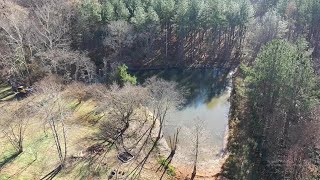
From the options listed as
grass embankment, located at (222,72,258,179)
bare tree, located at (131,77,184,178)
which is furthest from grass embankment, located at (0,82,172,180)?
grass embankment, located at (222,72,258,179)

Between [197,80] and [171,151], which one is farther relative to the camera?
[197,80]

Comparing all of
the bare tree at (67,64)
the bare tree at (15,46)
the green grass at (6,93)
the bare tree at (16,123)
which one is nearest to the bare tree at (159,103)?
the bare tree at (67,64)

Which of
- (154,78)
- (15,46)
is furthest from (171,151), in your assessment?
(15,46)

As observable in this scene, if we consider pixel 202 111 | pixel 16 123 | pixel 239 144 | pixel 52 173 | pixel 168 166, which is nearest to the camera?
pixel 52 173

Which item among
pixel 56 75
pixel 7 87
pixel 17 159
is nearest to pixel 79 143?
pixel 17 159

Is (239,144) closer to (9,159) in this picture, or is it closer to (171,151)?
(171,151)

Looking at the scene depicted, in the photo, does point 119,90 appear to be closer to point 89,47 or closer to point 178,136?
point 178,136

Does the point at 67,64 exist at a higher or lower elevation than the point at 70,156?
higher

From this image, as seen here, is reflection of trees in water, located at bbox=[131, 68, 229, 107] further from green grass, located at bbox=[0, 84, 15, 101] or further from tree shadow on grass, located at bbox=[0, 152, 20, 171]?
tree shadow on grass, located at bbox=[0, 152, 20, 171]
